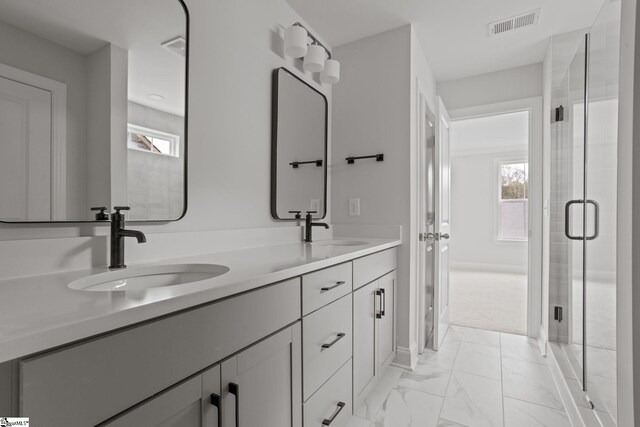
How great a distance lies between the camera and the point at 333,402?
1.46 m

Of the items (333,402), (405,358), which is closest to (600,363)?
(405,358)

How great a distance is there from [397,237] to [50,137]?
1.99 metres

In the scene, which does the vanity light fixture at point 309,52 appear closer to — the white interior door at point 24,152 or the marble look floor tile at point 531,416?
the white interior door at point 24,152

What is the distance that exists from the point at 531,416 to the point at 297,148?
81.1 inches

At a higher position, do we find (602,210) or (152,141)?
(152,141)

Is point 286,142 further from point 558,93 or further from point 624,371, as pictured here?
point 558,93

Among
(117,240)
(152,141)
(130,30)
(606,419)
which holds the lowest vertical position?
(606,419)

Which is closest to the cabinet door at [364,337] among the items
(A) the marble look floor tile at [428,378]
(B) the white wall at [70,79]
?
(A) the marble look floor tile at [428,378]

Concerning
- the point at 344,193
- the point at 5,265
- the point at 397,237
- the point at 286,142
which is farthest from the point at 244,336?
Answer: the point at 344,193

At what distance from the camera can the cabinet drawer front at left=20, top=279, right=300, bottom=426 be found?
1.76 feet

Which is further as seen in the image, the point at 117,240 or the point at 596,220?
the point at 596,220

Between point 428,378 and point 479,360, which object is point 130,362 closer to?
point 428,378

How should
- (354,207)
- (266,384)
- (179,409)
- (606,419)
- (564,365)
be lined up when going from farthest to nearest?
1. (354,207)
2. (564,365)
3. (606,419)
4. (266,384)
5. (179,409)

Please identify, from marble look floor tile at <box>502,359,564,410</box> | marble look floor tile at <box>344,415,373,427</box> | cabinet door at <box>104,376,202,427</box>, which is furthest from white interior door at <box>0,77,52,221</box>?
marble look floor tile at <box>502,359,564,410</box>
